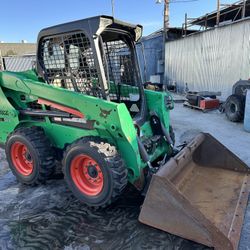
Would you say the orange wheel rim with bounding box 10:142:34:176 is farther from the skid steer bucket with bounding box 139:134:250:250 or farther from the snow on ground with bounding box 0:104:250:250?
the skid steer bucket with bounding box 139:134:250:250

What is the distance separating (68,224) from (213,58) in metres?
10.4

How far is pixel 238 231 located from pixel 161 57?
49.1 ft

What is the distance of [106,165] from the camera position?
8.39ft

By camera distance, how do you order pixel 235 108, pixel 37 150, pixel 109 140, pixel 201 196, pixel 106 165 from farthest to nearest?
pixel 235 108 < pixel 37 150 < pixel 201 196 < pixel 109 140 < pixel 106 165

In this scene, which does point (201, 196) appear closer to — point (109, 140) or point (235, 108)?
point (109, 140)

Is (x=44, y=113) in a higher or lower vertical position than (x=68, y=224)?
higher

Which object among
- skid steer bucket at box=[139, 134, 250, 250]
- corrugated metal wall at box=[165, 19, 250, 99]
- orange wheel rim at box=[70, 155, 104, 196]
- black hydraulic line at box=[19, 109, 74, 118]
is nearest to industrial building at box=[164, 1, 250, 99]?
corrugated metal wall at box=[165, 19, 250, 99]

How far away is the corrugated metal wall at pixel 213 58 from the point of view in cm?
966

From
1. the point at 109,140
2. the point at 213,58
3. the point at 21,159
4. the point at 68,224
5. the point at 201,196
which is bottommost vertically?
the point at 68,224

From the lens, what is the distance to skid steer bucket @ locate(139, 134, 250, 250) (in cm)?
212

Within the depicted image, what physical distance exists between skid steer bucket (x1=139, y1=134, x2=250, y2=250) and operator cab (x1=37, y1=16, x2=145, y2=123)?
896mm

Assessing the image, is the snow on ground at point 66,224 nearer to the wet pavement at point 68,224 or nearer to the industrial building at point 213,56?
the wet pavement at point 68,224

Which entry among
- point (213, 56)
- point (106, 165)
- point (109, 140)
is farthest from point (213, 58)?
point (106, 165)

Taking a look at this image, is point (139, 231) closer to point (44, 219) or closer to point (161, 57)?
point (44, 219)
